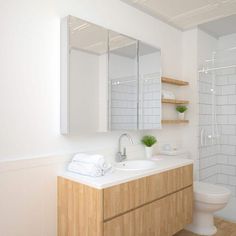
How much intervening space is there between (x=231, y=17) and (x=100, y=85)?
1.85 meters

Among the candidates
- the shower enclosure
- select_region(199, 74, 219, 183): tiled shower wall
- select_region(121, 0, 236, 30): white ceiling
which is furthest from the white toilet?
select_region(121, 0, 236, 30): white ceiling

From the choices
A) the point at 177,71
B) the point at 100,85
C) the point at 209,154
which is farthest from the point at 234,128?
the point at 100,85

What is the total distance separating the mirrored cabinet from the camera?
186cm

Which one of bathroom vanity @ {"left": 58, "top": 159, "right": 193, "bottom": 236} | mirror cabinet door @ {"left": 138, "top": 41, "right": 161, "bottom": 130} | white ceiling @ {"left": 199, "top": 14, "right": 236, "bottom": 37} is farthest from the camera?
white ceiling @ {"left": 199, "top": 14, "right": 236, "bottom": 37}

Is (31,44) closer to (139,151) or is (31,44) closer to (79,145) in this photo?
(79,145)

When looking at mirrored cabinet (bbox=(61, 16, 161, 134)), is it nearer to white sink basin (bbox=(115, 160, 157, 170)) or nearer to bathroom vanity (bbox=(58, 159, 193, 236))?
white sink basin (bbox=(115, 160, 157, 170))

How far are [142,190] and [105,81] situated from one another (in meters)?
0.98

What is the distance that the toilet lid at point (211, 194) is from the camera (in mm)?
2344

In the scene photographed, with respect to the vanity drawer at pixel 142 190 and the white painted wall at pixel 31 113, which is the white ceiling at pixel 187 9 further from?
the vanity drawer at pixel 142 190

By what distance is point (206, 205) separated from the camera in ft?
7.96

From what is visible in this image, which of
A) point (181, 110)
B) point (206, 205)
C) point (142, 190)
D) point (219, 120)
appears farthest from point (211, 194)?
point (219, 120)

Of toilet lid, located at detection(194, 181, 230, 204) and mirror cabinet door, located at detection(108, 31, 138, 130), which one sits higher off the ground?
mirror cabinet door, located at detection(108, 31, 138, 130)

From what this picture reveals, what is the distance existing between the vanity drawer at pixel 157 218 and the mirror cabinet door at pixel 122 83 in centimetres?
75

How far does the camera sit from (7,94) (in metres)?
1.60
